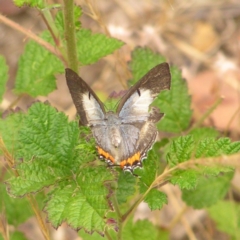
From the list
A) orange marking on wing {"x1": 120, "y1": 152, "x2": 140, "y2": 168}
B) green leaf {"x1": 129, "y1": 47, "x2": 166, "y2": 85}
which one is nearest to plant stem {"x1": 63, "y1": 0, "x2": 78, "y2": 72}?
orange marking on wing {"x1": 120, "y1": 152, "x2": 140, "y2": 168}

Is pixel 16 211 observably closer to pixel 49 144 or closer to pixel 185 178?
pixel 49 144

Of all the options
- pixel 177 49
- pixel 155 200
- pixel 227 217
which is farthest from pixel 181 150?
pixel 177 49

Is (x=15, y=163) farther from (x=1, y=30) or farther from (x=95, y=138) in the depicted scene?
(x=1, y=30)

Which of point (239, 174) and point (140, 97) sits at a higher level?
point (140, 97)

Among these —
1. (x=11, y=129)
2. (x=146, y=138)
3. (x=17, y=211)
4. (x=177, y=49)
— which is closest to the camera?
(x=146, y=138)

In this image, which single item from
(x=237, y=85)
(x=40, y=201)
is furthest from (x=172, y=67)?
(x=237, y=85)

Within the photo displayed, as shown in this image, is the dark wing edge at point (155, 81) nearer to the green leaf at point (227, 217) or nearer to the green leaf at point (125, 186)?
the green leaf at point (125, 186)
